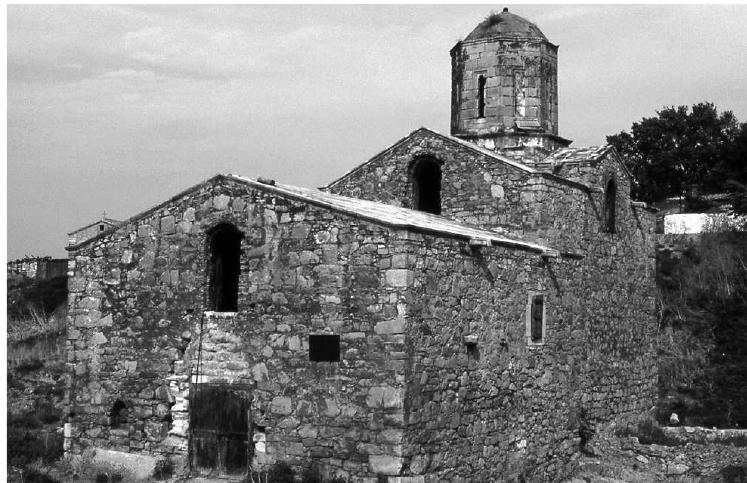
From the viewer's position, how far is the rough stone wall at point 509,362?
13.1 m

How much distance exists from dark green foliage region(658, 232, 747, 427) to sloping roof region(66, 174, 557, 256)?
7.74 m

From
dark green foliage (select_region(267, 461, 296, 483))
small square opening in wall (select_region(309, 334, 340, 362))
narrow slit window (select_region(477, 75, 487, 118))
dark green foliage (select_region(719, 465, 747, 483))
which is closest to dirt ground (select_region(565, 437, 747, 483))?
dark green foliage (select_region(719, 465, 747, 483))

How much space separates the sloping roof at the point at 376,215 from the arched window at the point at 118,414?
2.51 metres

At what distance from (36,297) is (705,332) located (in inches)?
846

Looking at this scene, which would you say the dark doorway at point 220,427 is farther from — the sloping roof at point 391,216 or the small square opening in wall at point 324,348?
the sloping roof at point 391,216

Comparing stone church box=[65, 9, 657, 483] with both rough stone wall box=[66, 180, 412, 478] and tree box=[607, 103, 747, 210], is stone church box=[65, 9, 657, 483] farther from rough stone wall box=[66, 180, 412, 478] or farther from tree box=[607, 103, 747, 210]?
tree box=[607, 103, 747, 210]

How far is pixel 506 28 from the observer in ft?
62.6

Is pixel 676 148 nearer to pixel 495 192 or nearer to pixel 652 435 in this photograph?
pixel 652 435

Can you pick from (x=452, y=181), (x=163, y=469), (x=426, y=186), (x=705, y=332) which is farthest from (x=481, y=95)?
(x=705, y=332)

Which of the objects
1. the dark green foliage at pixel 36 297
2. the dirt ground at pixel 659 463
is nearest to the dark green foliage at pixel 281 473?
the dirt ground at pixel 659 463

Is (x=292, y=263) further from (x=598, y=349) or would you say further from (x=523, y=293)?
(x=598, y=349)

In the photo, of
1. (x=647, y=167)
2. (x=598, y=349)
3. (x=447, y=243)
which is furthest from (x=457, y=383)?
(x=647, y=167)

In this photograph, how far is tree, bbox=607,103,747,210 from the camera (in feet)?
131

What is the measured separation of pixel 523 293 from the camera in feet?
51.1
